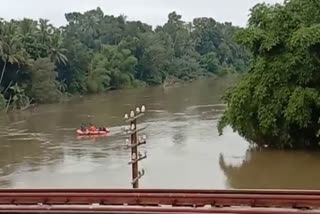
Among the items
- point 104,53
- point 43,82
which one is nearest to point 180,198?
point 43,82

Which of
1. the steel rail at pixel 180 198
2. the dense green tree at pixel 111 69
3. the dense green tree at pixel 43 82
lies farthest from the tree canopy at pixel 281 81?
the dense green tree at pixel 111 69

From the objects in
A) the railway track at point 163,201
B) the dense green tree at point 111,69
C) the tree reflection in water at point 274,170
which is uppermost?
the dense green tree at point 111,69

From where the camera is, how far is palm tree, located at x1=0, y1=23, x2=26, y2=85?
1626 inches

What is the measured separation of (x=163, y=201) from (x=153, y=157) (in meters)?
14.2

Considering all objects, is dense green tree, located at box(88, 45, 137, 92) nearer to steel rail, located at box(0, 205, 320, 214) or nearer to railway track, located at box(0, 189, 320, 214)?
railway track, located at box(0, 189, 320, 214)

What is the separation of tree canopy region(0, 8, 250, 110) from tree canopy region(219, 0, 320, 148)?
7.96m

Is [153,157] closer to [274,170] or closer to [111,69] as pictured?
[274,170]

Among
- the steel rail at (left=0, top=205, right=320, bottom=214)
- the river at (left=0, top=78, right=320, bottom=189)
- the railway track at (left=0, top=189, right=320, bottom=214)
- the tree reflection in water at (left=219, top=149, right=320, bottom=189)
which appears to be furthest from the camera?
the river at (left=0, top=78, right=320, bottom=189)

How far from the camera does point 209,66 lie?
70625 mm

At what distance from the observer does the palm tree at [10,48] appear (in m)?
41.3

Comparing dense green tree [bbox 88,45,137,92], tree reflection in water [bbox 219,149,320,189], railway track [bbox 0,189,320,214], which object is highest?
dense green tree [bbox 88,45,137,92]

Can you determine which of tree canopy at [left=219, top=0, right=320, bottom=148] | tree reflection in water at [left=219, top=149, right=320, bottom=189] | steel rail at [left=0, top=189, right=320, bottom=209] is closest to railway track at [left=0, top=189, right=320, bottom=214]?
steel rail at [left=0, top=189, right=320, bottom=209]

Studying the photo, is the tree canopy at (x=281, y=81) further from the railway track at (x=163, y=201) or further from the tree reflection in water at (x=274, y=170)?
the railway track at (x=163, y=201)

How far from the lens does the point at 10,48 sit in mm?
41781
